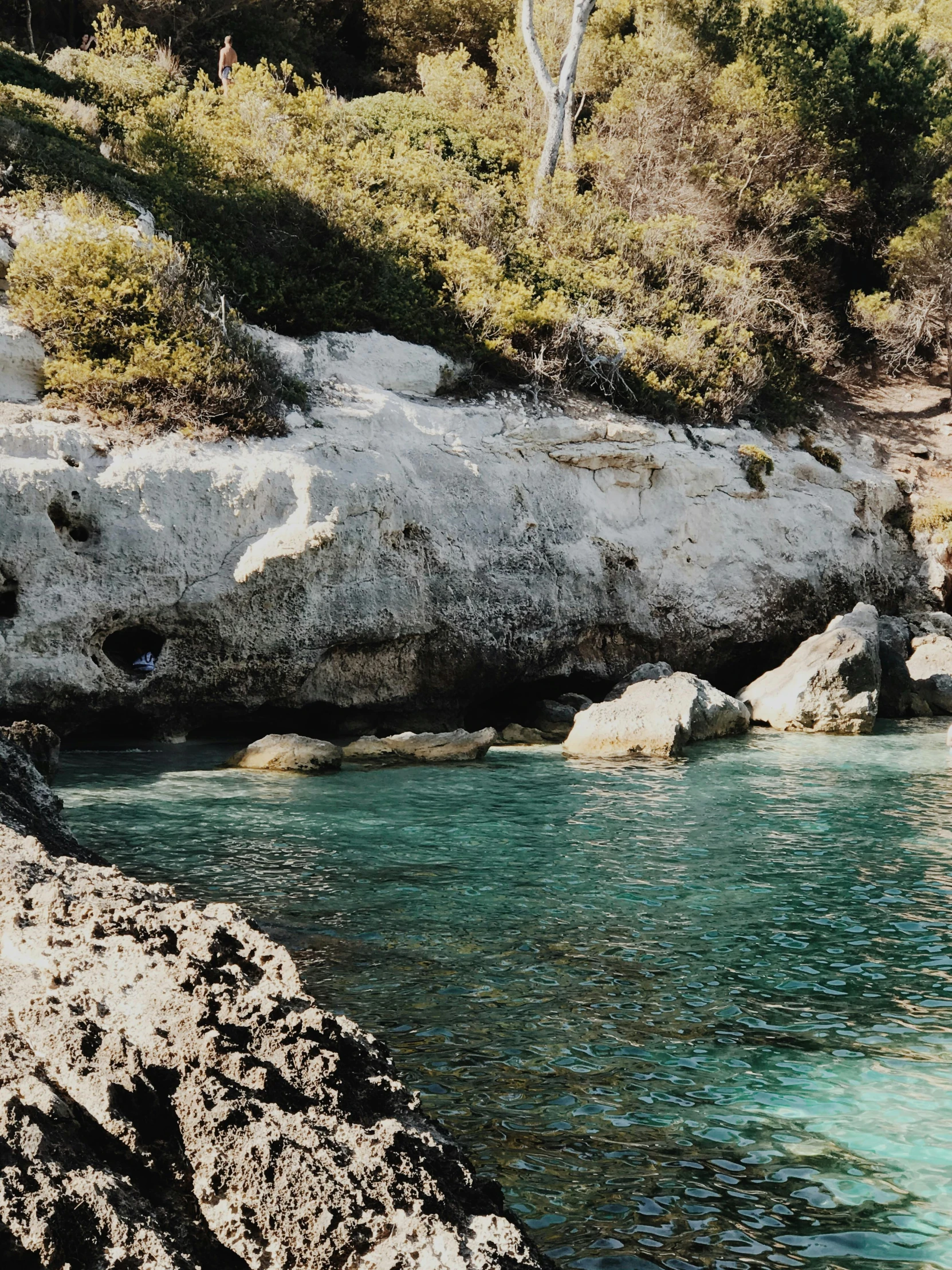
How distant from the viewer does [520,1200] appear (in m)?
4.82

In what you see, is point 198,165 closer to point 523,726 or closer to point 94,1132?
point 523,726

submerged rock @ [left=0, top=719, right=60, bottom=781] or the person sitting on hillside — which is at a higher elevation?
the person sitting on hillside

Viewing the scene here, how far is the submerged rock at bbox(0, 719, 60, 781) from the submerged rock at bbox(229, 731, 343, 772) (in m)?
2.72

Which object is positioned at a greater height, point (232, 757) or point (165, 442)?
point (165, 442)

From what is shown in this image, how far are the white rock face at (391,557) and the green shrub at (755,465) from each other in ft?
0.80

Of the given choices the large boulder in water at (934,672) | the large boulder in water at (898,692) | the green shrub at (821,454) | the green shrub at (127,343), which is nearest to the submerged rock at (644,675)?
the large boulder in water at (898,692)

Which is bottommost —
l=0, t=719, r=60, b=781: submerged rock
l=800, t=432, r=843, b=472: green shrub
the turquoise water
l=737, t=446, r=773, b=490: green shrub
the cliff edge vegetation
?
the turquoise water

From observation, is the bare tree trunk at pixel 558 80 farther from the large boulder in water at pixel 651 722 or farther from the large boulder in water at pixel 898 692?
the large boulder in water at pixel 651 722

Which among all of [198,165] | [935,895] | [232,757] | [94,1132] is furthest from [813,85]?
[94,1132]

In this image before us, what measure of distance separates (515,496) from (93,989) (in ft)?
49.3

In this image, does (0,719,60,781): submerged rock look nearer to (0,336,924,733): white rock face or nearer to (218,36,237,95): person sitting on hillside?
(0,336,924,733): white rock face

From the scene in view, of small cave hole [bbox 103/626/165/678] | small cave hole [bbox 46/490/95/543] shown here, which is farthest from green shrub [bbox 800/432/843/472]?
small cave hole [bbox 46/490/95/543]

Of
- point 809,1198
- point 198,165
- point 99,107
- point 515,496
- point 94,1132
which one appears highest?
point 99,107

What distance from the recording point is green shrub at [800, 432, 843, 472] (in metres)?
23.8
